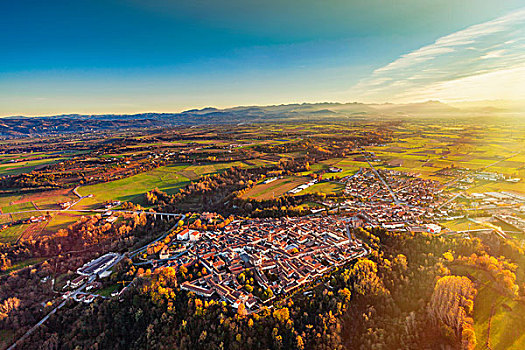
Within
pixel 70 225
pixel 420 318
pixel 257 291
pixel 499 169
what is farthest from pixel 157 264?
pixel 499 169

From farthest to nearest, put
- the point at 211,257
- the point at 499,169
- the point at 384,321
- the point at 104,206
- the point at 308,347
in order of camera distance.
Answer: the point at 499,169 < the point at 104,206 < the point at 211,257 < the point at 384,321 < the point at 308,347

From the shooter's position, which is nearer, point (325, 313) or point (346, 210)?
point (325, 313)

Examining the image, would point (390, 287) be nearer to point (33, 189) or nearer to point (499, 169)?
point (499, 169)

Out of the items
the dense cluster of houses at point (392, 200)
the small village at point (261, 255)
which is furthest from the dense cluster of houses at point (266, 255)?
the dense cluster of houses at point (392, 200)

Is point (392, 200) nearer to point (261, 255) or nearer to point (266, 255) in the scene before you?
point (266, 255)

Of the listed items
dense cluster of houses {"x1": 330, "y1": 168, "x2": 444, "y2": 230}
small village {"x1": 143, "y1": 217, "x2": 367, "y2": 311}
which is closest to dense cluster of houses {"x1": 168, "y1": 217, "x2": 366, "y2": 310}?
small village {"x1": 143, "y1": 217, "x2": 367, "y2": 311}

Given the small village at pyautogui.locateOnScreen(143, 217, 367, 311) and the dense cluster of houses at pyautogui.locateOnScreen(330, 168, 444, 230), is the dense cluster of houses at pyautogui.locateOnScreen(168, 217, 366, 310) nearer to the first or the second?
the small village at pyautogui.locateOnScreen(143, 217, 367, 311)

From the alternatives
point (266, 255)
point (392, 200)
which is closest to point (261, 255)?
point (266, 255)

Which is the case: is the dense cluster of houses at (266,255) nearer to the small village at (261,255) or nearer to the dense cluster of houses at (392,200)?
the small village at (261,255)
